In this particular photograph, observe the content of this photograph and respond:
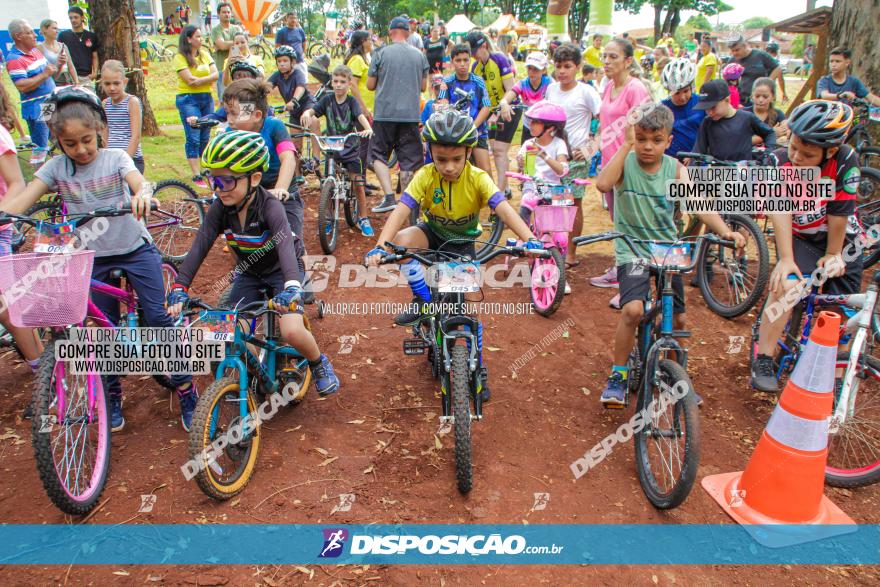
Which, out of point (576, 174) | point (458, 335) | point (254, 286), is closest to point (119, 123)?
point (254, 286)

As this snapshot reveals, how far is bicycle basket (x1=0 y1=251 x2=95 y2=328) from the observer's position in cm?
301

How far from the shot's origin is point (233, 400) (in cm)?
364

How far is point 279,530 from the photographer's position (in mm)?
3398

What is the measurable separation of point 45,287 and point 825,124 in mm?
4805

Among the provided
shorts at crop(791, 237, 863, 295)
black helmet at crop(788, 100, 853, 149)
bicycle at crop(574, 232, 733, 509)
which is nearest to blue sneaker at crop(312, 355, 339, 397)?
bicycle at crop(574, 232, 733, 509)

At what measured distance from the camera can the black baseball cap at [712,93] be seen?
611cm

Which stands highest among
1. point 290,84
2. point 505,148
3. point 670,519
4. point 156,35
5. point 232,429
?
point 156,35

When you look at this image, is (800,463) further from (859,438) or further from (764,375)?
(764,375)

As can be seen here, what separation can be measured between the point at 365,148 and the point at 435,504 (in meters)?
5.84

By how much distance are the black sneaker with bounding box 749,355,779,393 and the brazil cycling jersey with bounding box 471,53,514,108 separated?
603 cm

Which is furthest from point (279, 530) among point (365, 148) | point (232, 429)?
point (365, 148)

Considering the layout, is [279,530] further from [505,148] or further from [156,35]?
[156,35]

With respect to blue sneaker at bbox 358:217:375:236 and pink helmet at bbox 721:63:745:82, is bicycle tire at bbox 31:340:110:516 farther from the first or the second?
pink helmet at bbox 721:63:745:82

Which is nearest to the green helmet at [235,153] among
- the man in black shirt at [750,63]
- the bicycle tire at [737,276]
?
the bicycle tire at [737,276]
